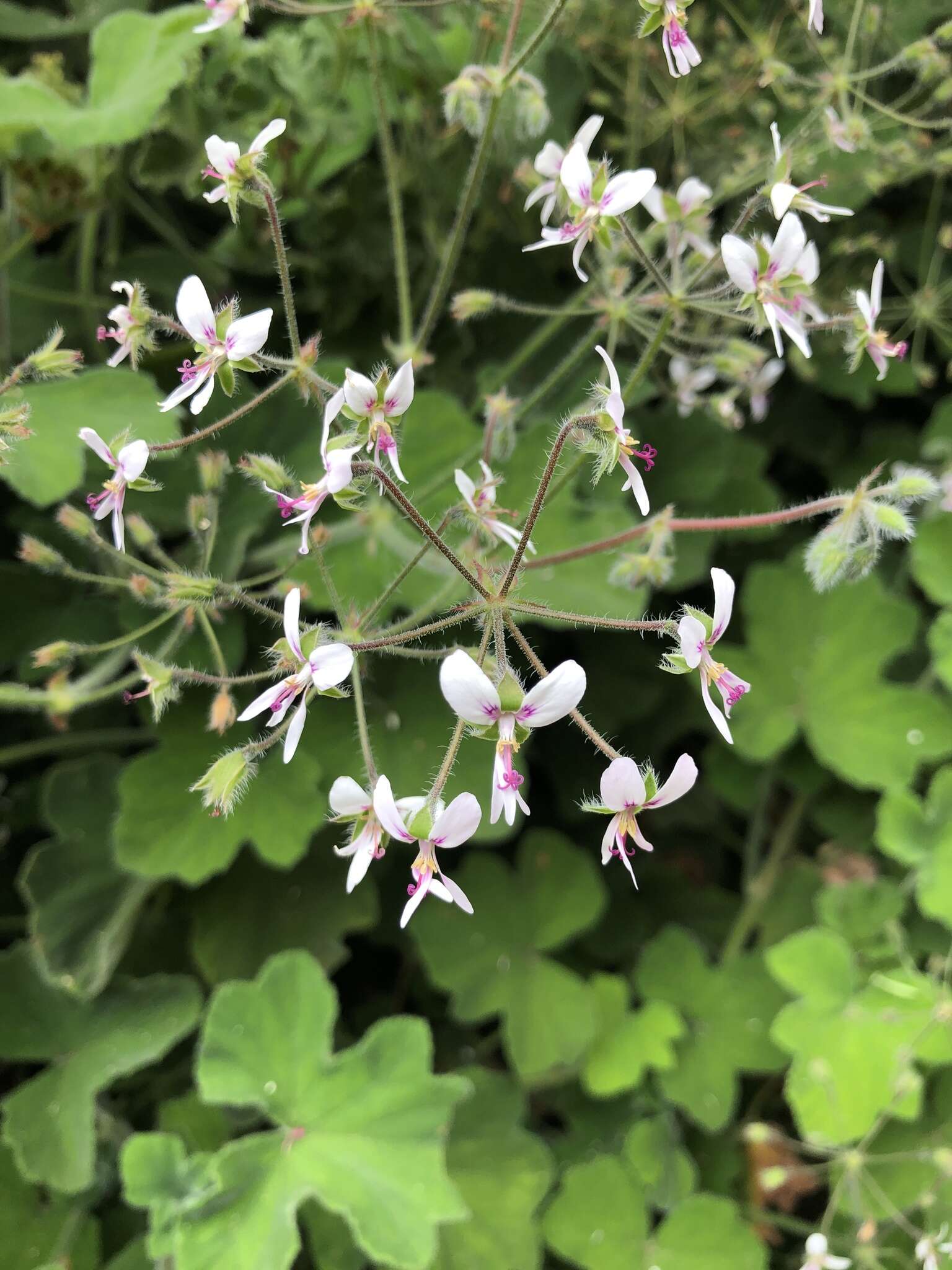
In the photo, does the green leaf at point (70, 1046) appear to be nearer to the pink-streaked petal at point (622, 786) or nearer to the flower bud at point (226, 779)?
the flower bud at point (226, 779)

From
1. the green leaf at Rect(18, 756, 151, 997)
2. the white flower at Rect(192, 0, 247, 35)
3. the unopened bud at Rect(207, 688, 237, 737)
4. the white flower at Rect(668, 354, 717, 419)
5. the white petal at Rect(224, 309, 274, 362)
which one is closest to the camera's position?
the white petal at Rect(224, 309, 274, 362)

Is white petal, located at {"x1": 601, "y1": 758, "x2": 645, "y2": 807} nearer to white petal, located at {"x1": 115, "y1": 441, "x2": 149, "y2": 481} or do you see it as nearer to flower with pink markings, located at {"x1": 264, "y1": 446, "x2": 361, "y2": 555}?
flower with pink markings, located at {"x1": 264, "y1": 446, "x2": 361, "y2": 555}

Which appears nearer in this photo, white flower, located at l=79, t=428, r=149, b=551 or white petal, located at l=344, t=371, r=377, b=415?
white petal, located at l=344, t=371, r=377, b=415

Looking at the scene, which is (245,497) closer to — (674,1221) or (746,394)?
(746,394)

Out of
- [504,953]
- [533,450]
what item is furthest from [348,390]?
[504,953]

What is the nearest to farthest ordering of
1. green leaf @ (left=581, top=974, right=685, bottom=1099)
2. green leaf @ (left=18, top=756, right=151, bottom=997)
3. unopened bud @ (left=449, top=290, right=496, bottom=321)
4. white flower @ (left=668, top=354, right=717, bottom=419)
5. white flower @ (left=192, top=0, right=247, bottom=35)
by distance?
1. white flower @ (left=192, top=0, right=247, bottom=35)
2. unopened bud @ (left=449, top=290, right=496, bottom=321)
3. white flower @ (left=668, top=354, right=717, bottom=419)
4. green leaf @ (left=18, top=756, right=151, bottom=997)
5. green leaf @ (left=581, top=974, right=685, bottom=1099)

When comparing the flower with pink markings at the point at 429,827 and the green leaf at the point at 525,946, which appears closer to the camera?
the flower with pink markings at the point at 429,827

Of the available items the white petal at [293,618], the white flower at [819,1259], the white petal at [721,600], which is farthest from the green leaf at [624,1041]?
the white petal at [293,618]

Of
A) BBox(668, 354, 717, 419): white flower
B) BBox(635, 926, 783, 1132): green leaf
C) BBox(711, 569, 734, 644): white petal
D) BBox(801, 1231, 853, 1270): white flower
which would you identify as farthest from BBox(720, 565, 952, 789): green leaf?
BBox(711, 569, 734, 644): white petal

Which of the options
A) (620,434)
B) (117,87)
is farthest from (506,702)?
(117,87)
